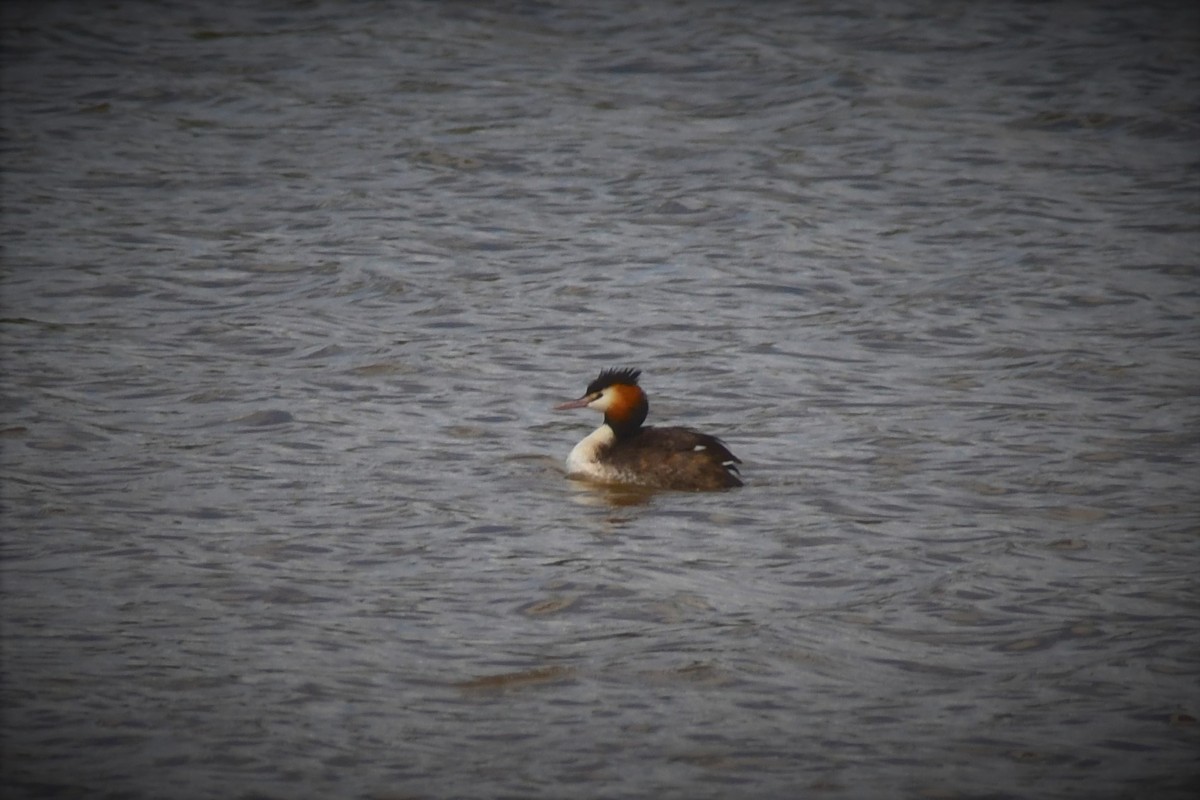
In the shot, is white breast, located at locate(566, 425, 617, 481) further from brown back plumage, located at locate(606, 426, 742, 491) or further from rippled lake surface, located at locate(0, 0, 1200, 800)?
rippled lake surface, located at locate(0, 0, 1200, 800)

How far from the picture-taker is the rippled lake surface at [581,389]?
6684 mm

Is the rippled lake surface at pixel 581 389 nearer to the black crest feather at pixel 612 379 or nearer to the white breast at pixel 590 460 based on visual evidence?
the white breast at pixel 590 460

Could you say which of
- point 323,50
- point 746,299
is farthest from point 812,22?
point 746,299

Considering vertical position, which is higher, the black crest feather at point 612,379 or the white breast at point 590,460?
the black crest feather at point 612,379

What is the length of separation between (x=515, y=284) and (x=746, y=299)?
6.52ft

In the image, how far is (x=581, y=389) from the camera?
11.4m

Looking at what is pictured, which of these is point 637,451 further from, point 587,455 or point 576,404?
point 576,404

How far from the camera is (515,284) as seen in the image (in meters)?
13.7

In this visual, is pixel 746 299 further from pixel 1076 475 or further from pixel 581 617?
pixel 581 617

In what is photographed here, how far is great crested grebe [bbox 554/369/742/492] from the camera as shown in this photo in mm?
9719

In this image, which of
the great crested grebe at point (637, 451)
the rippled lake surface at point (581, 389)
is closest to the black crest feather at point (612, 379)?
the great crested grebe at point (637, 451)

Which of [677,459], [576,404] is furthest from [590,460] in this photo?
[677,459]

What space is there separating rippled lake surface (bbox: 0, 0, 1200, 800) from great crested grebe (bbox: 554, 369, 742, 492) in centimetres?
25

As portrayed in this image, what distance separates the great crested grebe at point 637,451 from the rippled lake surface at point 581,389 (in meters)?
0.25
